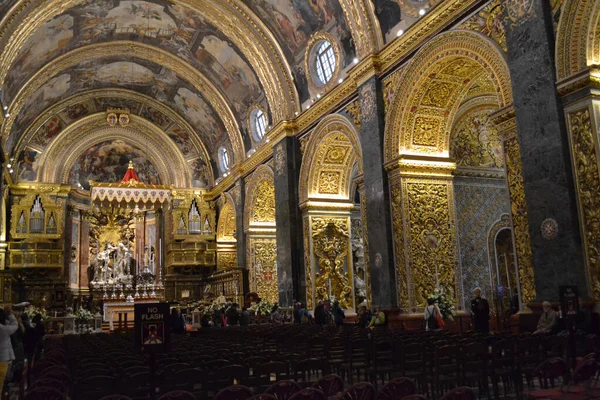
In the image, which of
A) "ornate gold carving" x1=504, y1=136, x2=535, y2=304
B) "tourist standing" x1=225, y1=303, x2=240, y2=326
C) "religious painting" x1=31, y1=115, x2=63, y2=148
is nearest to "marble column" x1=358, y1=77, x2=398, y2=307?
"ornate gold carving" x1=504, y1=136, x2=535, y2=304

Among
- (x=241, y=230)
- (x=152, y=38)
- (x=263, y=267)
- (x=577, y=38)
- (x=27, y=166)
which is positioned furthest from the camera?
(x=27, y=166)

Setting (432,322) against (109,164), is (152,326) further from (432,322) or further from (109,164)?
(109,164)

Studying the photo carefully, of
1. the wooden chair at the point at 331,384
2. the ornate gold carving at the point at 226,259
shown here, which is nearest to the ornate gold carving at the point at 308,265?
the ornate gold carving at the point at 226,259

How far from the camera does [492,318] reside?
1739 cm

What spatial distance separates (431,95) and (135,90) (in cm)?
1846

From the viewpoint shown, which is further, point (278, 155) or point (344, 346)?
point (278, 155)

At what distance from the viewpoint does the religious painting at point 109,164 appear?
98.1ft

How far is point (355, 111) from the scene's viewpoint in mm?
16328

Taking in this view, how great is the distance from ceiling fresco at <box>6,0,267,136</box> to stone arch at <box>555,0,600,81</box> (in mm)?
14449

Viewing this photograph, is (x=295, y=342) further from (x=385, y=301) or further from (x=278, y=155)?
(x=278, y=155)

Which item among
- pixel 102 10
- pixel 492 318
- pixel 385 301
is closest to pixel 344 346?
pixel 385 301

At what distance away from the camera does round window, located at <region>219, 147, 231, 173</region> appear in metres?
28.2

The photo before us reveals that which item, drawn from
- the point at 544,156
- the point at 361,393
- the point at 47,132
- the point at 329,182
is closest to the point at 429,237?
the point at 544,156

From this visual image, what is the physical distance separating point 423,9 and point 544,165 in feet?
18.4
